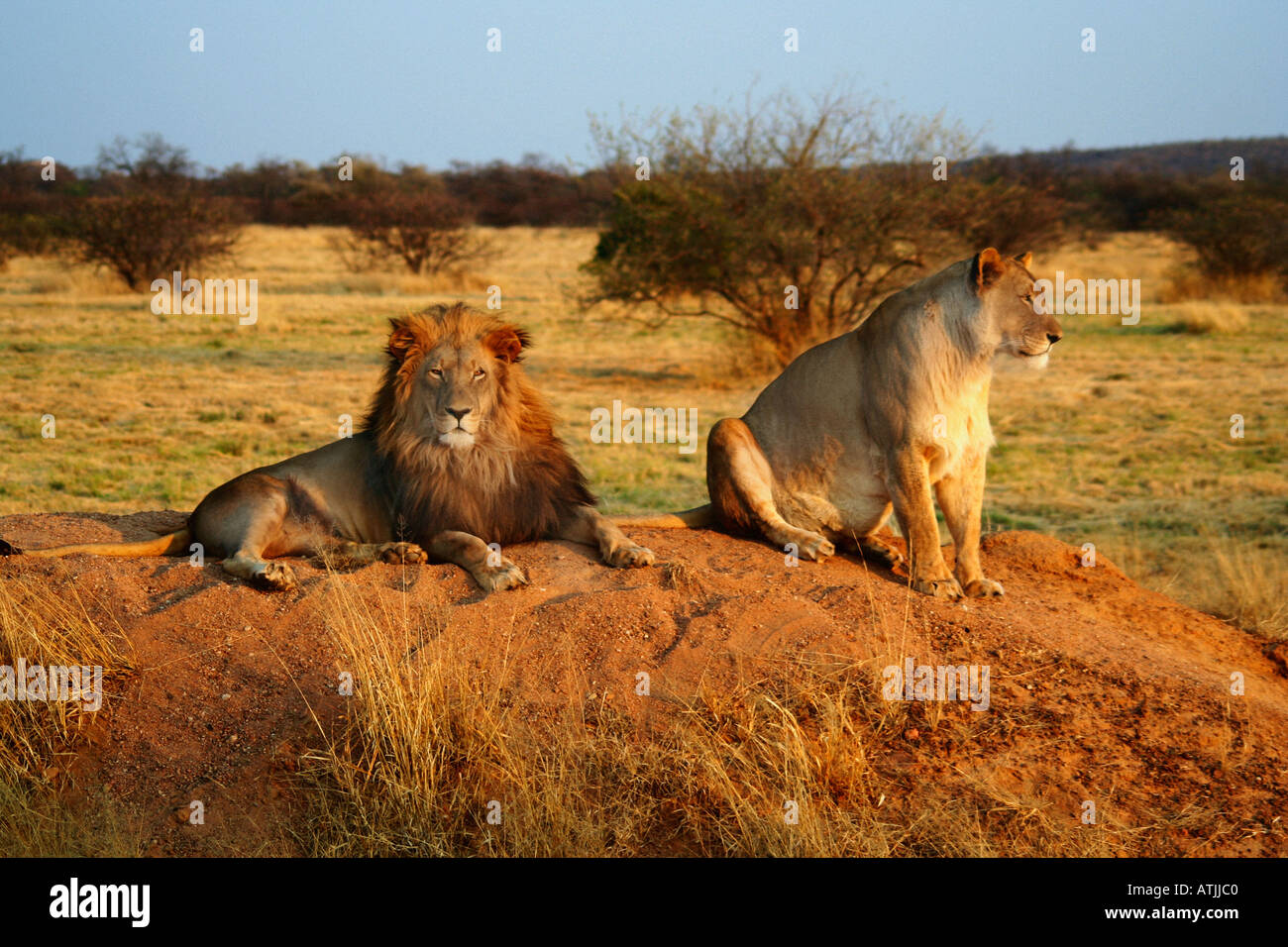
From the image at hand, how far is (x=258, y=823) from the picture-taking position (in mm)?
4559

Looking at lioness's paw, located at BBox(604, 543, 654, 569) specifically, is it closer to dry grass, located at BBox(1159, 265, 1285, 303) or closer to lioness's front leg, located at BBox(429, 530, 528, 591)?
lioness's front leg, located at BBox(429, 530, 528, 591)

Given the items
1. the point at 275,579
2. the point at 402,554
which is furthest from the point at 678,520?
the point at 275,579

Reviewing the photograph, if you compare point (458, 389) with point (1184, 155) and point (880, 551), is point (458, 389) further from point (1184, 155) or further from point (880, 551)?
point (1184, 155)

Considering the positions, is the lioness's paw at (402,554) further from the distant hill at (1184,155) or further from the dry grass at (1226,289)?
the distant hill at (1184,155)

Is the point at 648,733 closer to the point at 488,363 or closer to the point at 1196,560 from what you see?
the point at 488,363

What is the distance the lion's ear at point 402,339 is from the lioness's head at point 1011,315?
293 centimetres

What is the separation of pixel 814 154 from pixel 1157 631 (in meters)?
12.7

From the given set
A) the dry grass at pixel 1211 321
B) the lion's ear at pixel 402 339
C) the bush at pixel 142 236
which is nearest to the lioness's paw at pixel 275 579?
the lion's ear at pixel 402 339

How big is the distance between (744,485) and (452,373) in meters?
1.76

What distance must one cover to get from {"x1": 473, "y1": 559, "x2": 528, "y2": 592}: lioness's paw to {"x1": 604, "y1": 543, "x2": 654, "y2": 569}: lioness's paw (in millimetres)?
507

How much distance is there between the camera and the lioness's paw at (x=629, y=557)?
6109 mm

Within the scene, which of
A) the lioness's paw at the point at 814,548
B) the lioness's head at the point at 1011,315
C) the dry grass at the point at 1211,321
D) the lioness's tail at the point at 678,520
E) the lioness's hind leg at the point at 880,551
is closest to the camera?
Answer: the lioness's head at the point at 1011,315

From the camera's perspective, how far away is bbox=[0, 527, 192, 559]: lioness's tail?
6090 mm

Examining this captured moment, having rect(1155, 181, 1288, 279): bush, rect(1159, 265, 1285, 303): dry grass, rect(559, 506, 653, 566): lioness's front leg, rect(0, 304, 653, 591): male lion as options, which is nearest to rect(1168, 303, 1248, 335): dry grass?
rect(1159, 265, 1285, 303): dry grass
